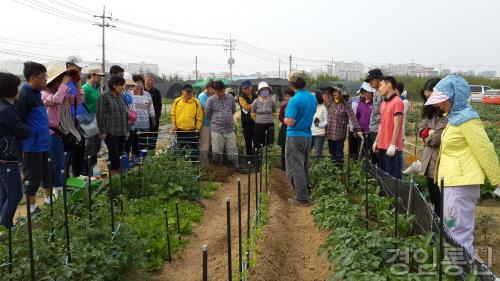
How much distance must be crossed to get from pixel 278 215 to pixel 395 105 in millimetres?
1848

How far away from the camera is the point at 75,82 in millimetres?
5422

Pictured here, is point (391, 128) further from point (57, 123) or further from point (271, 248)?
point (57, 123)

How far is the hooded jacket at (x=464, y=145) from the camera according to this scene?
126 inches

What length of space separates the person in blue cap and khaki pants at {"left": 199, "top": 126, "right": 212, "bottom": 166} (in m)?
0.68

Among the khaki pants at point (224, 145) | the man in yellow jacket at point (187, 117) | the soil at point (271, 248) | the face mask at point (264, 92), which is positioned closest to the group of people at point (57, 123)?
the man in yellow jacket at point (187, 117)

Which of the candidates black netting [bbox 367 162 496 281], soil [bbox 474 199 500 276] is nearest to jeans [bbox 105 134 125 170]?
black netting [bbox 367 162 496 281]

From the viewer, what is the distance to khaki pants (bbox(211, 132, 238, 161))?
7.38m

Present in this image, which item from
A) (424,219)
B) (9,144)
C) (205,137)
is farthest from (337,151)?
(9,144)

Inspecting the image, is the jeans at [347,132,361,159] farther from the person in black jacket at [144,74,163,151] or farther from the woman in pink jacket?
the woman in pink jacket

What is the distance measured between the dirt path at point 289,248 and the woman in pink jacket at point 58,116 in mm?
2434

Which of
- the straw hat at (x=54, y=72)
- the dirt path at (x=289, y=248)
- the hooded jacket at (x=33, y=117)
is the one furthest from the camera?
the straw hat at (x=54, y=72)

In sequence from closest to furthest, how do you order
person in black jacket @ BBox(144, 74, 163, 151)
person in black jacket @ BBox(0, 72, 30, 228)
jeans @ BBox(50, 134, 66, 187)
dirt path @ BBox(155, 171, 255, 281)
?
dirt path @ BBox(155, 171, 255, 281) < person in black jacket @ BBox(0, 72, 30, 228) < jeans @ BBox(50, 134, 66, 187) < person in black jacket @ BBox(144, 74, 163, 151)

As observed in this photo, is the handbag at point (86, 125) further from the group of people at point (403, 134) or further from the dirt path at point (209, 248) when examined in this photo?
the group of people at point (403, 134)

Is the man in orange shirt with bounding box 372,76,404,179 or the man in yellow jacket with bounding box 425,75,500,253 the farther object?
the man in orange shirt with bounding box 372,76,404,179
